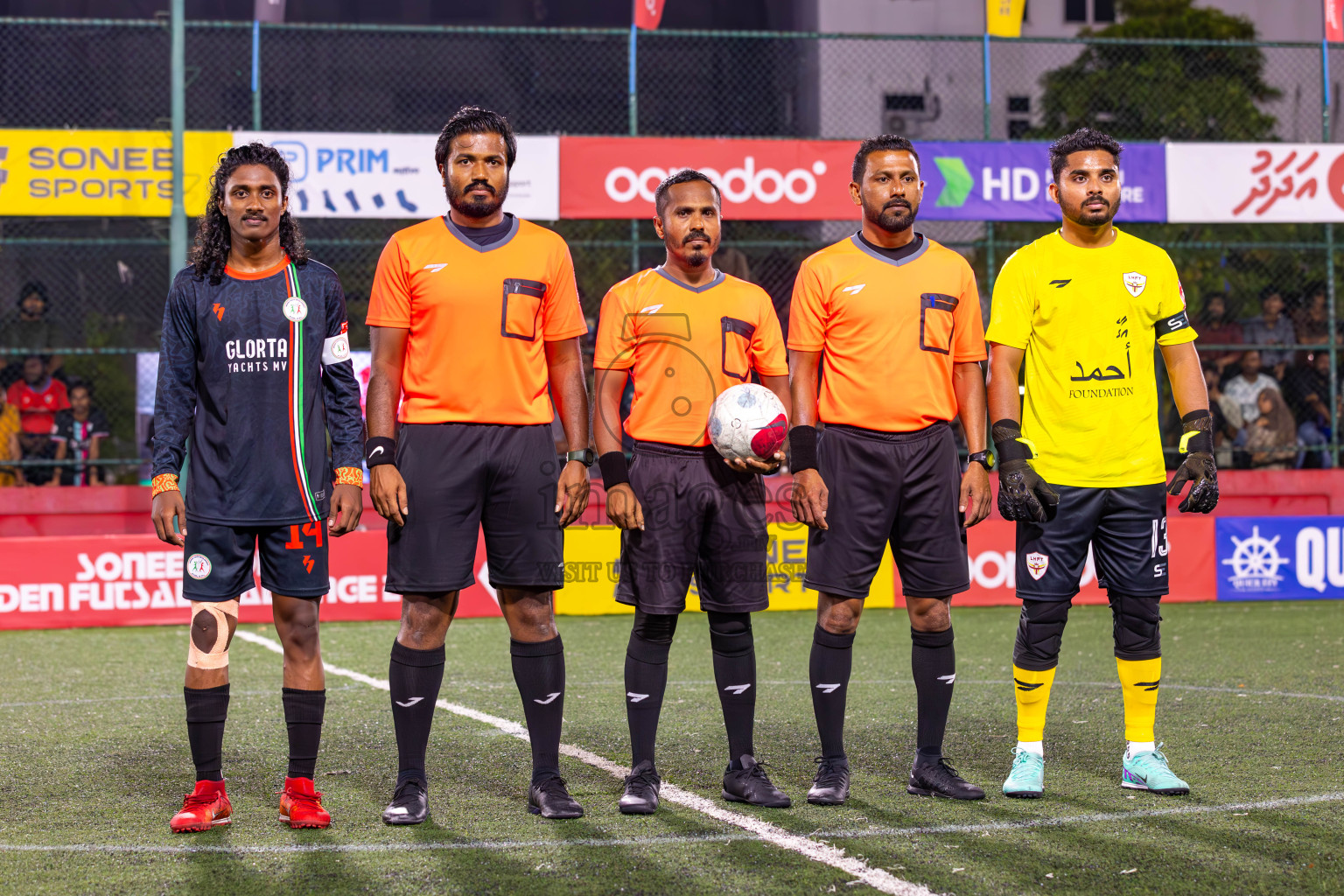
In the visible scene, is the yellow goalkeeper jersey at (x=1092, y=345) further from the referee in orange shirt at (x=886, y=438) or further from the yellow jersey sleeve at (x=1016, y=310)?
the referee in orange shirt at (x=886, y=438)

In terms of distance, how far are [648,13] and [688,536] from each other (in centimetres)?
968

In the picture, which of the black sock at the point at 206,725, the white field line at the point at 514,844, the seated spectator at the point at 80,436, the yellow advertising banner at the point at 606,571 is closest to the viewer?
the white field line at the point at 514,844

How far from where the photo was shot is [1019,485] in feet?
16.6

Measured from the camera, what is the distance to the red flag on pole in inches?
531

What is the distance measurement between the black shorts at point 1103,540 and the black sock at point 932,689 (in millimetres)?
358

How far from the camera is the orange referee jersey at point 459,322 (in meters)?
4.70

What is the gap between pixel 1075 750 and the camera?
5.84m

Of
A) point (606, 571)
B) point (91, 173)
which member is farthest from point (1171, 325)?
point (91, 173)

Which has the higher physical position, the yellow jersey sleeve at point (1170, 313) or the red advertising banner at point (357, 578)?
the yellow jersey sleeve at point (1170, 313)

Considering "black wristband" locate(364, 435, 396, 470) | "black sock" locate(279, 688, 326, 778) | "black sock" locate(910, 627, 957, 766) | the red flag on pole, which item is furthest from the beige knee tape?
the red flag on pole

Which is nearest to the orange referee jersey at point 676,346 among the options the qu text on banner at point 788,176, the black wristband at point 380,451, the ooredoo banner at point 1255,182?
the black wristband at point 380,451

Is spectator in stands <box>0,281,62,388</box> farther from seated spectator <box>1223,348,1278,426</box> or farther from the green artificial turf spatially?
seated spectator <box>1223,348,1278,426</box>

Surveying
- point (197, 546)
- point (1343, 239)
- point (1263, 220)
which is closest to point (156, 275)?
point (1263, 220)

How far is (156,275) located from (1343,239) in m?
16.4
